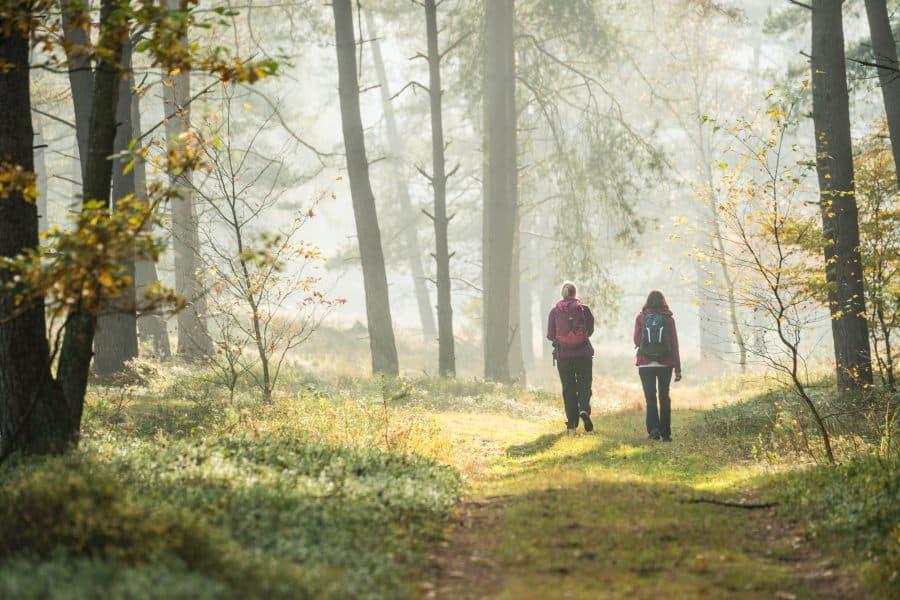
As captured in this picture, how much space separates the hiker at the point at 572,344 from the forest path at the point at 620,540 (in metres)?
2.73

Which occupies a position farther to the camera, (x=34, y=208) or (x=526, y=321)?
(x=526, y=321)

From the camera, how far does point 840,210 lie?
1196 cm

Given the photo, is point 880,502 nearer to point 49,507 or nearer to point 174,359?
point 49,507

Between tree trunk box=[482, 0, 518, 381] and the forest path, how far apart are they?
1094cm

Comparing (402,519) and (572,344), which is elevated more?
(572,344)

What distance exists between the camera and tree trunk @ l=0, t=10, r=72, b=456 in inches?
271

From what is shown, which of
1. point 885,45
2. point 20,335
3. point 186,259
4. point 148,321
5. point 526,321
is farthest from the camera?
point 526,321

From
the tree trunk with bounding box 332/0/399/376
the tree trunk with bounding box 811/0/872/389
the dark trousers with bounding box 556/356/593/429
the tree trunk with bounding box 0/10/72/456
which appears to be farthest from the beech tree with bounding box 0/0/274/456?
the tree trunk with bounding box 332/0/399/376

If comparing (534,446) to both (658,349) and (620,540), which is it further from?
(620,540)

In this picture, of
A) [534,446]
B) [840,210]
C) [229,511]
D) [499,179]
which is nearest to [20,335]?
[229,511]

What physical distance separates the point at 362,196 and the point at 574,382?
763 centimetres

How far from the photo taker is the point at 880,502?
20.3 ft

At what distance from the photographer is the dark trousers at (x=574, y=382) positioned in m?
12.0

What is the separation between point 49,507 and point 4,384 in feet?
7.83
